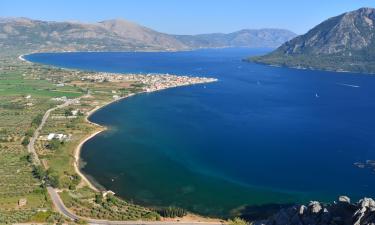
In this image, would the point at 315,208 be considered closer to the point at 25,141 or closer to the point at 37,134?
the point at 25,141

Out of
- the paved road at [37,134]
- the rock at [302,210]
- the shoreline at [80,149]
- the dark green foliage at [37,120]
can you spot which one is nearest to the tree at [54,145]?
the paved road at [37,134]

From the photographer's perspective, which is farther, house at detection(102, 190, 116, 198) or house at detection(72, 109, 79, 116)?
house at detection(72, 109, 79, 116)

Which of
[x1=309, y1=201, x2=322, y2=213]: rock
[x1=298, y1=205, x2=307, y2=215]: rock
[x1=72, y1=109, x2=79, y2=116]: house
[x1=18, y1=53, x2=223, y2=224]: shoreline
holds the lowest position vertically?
[x1=18, y1=53, x2=223, y2=224]: shoreline

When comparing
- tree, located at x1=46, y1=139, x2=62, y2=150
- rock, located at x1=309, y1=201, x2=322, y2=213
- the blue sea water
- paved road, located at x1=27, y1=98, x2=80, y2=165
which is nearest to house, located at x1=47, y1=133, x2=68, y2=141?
paved road, located at x1=27, y1=98, x2=80, y2=165

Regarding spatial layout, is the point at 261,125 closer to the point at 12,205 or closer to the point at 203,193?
the point at 203,193

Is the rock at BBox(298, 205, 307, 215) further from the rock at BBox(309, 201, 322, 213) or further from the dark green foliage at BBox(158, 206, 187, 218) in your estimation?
the dark green foliage at BBox(158, 206, 187, 218)

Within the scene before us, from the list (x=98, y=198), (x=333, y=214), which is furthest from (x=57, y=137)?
(x=333, y=214)

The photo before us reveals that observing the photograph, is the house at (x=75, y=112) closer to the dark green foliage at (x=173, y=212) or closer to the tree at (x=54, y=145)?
the tree at (x=54, y=145)
